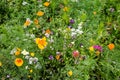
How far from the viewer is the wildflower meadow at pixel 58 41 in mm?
2781

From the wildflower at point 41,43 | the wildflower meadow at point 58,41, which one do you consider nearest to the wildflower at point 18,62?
the wildflower meadow at point 58,41

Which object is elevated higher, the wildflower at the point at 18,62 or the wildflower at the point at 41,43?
the wildflower at the point at 41,43

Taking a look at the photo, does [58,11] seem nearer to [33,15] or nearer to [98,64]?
[33,15]

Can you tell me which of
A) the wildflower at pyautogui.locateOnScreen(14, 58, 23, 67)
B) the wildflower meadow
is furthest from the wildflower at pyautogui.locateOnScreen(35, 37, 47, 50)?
the wildflower at pyautogui.locateOnScreen(14, 58, 23, 67)

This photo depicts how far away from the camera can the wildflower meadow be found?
2781 mm

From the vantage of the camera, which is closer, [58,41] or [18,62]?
[18,62]

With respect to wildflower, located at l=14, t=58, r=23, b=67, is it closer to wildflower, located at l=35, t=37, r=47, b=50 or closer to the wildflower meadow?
the wildflower meadow

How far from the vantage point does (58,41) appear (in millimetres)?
2998

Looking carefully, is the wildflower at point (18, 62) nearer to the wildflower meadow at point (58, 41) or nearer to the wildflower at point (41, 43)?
the wildflower meadow at point (58, 41)

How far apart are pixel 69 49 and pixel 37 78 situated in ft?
1.34

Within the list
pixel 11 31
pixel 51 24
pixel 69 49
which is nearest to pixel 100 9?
pixel 51 24

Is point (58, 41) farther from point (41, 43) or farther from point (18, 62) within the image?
point (18, 62)

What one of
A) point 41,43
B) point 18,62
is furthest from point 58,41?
point 18,62

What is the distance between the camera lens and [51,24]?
336cm
